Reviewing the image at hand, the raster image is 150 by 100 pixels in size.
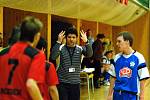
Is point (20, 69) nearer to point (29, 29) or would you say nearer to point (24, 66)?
point (24, 66)

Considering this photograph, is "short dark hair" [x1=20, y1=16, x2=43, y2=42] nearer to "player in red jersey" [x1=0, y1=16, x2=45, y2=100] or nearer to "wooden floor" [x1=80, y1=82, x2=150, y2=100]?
"player in red jersey" [x1=0, y1=16, x2=45, y2=100]

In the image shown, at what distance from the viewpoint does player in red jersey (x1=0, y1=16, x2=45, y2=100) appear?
8.36 feet

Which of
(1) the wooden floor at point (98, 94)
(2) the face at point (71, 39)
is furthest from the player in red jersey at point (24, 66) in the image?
(1) the wooden floor at point (98, 94)

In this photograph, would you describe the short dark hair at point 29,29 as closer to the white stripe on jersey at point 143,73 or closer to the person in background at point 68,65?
the white stripe on jersey at point 143,73

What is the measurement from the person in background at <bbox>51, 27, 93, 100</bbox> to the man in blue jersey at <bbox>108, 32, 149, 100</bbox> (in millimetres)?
860

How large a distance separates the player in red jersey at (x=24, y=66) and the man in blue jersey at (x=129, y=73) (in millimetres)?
1556

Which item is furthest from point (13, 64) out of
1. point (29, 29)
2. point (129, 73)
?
point (129, 73)

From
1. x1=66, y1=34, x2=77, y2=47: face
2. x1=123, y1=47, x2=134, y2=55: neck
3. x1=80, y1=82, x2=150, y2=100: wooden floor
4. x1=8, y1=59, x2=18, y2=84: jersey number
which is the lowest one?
x1=80, y1=82, x2=150, y2=100: wooden floor

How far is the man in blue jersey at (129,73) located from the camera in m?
3.95

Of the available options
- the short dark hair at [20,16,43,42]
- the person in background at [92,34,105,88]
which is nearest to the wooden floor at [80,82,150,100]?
the person in background at [92,34,105,88]

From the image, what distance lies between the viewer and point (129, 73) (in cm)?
398

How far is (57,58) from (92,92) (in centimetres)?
529

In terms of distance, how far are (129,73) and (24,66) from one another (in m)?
1.71

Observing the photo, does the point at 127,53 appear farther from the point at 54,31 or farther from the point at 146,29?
the point at 146,29
